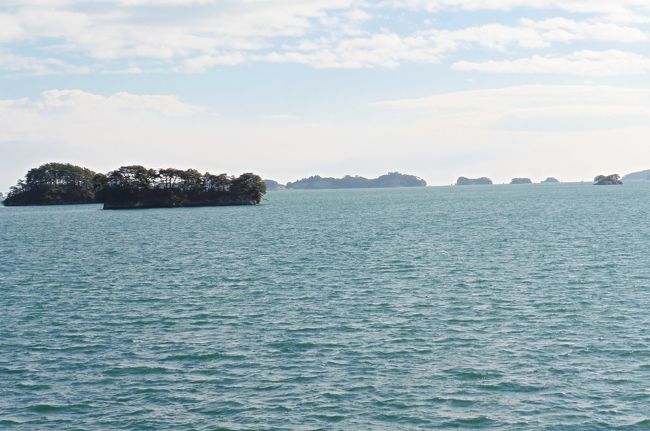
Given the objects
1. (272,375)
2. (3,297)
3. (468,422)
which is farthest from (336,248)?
(468,422)

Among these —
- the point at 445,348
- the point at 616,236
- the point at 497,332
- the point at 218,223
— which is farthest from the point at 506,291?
the point at 218,223

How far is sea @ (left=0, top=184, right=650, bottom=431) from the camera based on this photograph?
96.0ft

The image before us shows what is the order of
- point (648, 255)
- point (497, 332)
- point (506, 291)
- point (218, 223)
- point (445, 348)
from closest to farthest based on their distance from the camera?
point (445, 348)
point (497, 332)
point (506, 291)
point (648, 255)
point (218, 223)

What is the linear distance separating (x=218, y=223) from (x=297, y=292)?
317 ft

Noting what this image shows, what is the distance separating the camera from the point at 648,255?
3022 inches

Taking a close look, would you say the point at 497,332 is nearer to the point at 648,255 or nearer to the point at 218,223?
the point at 648,255

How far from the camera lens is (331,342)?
39.8 meters

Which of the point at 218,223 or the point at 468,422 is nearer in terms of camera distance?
the point at 468,422

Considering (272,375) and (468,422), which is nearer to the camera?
(468,422)

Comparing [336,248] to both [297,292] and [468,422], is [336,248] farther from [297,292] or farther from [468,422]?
[468,422]

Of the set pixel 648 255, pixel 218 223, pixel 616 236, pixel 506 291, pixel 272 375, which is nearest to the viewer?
pixel 272 375

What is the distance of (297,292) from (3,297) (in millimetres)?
22316

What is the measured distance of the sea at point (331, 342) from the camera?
96.0 ft

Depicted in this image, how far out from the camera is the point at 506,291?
5509cm
